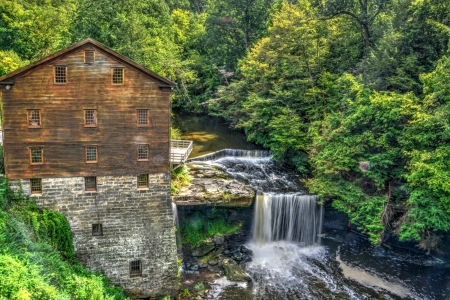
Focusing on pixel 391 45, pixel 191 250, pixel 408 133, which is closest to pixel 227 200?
pixel 191 250

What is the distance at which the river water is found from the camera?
22594mm

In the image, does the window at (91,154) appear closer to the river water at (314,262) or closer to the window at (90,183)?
the window at (90,183)

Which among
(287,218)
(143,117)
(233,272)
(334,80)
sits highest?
(334,80)

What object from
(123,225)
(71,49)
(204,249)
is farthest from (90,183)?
(204,249)

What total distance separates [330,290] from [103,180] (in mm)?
15403

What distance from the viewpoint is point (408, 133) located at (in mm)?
22812

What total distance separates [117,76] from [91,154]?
4.53 m

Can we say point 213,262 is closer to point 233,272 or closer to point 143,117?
point 233,272

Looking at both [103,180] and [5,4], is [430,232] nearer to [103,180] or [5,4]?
[103,180]

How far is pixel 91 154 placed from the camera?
65.4 ft

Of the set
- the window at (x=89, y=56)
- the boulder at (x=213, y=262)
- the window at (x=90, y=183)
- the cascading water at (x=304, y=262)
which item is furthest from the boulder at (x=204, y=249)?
the window at (x=89, y=56)

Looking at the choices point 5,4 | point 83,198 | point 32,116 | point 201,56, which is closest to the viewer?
point 32,116

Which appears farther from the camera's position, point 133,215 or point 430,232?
point 430,232

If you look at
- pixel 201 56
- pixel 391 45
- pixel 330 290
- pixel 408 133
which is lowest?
pixel 330 290
